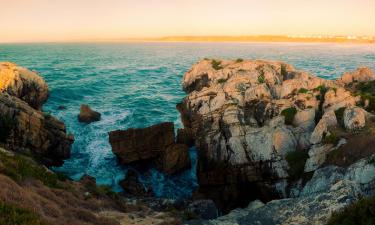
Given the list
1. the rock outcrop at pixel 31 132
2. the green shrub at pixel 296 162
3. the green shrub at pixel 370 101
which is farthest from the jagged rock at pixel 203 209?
the green shrub at pixel 370 101

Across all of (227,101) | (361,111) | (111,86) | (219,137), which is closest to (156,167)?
(219,137)

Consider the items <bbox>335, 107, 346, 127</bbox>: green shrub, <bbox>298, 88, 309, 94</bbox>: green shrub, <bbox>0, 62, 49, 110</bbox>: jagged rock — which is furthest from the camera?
<bbox>0, 62, 49, 110</bbox>: jagged rock

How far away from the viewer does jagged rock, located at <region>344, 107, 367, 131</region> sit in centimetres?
2570

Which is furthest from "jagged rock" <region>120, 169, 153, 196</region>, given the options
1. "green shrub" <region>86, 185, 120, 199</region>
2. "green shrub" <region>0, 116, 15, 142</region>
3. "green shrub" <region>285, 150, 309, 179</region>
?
"green shrub" <region>285, 150, 309, 179</region>

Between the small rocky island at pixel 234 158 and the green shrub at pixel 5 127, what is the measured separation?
82 mm

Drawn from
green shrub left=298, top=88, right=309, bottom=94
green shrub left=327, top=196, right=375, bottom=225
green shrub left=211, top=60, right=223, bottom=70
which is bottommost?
green shrub left=327, top=196, right=375, bottom=225

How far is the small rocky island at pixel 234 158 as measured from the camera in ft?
53.8

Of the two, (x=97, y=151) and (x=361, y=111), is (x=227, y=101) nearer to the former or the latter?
(x=361, y=111)

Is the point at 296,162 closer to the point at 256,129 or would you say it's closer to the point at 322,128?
the point at 322,128

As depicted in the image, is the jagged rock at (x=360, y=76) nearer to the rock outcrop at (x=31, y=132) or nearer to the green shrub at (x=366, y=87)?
the green shrub at (x=366, y=87)

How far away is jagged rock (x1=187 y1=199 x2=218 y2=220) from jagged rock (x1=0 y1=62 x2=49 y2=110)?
110 ft

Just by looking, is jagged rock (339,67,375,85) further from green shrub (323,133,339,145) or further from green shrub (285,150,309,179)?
green shrub (285,150,309,179)

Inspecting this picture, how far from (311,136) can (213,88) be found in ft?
44.2

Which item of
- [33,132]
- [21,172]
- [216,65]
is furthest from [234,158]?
[216,65]
